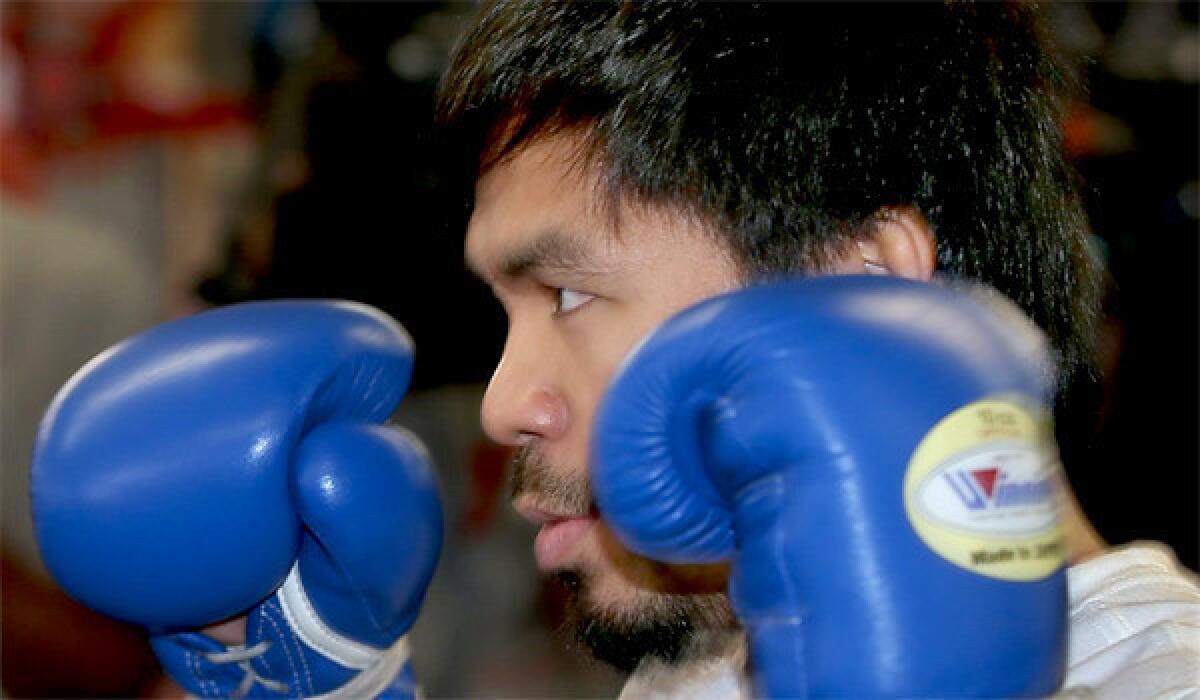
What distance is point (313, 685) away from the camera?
4.21 feet

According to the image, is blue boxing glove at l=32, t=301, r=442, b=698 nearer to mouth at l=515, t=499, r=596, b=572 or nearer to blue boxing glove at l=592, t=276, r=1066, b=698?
mouth at l=515, t=499, r=596, b=572

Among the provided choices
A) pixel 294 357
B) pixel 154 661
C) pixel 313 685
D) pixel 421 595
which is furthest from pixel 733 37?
pixel 154 661

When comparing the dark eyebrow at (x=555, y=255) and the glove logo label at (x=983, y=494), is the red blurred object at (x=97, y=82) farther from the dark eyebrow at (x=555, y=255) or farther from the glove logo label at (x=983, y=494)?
the glove logo label at (x=983, y=494)

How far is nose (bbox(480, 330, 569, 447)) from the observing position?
1132 mm

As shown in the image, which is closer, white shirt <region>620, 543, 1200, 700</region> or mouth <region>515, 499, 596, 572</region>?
white shirt <region>620, 543, 1200, 700</region>

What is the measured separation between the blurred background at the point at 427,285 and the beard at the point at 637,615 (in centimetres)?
29

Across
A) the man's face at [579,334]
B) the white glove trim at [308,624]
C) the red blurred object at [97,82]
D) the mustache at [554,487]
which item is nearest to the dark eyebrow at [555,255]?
the man's face at [579,334]

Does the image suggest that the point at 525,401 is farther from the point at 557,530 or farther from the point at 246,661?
the point at 246,661

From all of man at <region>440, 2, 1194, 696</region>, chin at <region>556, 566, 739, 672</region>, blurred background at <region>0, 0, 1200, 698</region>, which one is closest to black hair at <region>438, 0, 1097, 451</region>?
man at <region>440, 2, 1194, 696</region>

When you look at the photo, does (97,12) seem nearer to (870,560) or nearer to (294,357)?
(294,357)

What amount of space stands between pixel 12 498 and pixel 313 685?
0.93 m

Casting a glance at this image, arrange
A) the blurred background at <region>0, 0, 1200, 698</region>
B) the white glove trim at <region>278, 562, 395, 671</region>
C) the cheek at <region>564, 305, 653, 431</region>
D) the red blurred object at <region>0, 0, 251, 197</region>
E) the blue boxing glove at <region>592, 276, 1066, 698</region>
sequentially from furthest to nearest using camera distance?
the red blurred object at <region>0, 0, 251, 197</region>
the blurred background at <region>0, 0, 1200, 698</region>
the white glove trim at <region>278, 562, 395, 671</region>
the cheek at <region>564, 305, 653, 431</region>
the blue boxing glove at <region>592, 276, 1066, 698</region>

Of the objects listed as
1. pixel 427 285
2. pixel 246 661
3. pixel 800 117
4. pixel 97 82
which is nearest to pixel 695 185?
pixel 800 117

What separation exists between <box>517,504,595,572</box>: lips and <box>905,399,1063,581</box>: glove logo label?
1.37 feet
